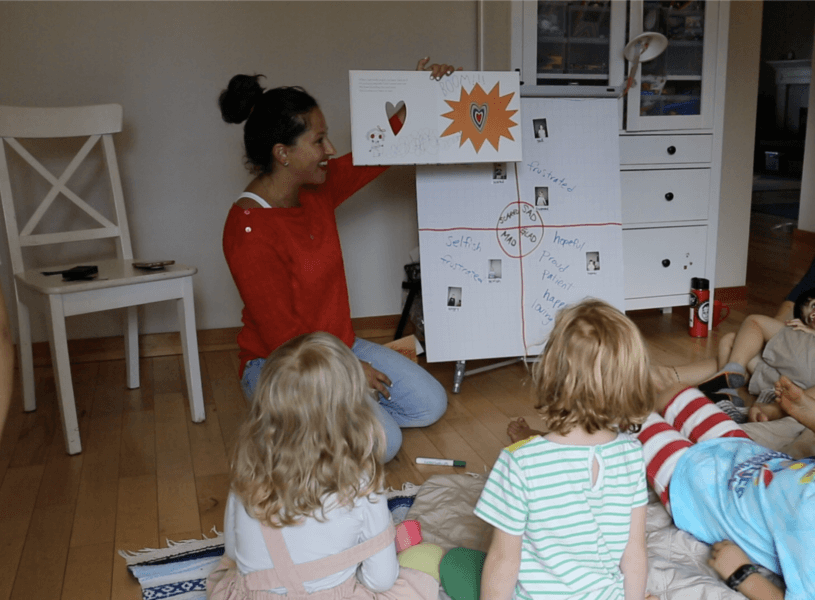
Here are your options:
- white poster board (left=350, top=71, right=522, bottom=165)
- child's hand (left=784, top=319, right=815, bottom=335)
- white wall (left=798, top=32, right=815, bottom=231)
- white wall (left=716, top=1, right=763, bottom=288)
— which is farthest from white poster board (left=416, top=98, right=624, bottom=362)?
white wall (left=798, top=32, right=815, bottom=231)

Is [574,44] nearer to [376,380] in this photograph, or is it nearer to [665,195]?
[665,195]

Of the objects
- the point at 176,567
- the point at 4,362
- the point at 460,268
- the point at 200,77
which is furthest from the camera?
the point at 200,77

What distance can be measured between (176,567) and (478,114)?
1536 mm

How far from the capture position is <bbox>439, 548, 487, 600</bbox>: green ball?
132 cm

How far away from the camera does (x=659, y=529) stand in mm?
1587

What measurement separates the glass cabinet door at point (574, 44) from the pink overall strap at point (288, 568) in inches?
85.3

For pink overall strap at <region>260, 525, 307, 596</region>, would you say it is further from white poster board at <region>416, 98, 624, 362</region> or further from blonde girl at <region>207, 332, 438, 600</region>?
white poster board at <region>416, 98, 624, 362</region>

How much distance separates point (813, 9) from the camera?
31.7 feet

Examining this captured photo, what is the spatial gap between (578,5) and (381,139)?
119cm

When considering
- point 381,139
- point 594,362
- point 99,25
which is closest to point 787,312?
point 381,139

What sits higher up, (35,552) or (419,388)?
(419,388)

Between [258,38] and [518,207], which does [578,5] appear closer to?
[518,207]

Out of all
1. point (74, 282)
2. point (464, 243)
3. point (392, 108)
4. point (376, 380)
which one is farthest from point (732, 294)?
point (74, 282)

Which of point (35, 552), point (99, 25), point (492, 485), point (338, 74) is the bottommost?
point (35, 552)
